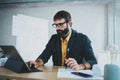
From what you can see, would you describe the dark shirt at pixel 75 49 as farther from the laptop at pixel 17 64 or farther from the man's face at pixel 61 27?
the laptop at pixel 17 64

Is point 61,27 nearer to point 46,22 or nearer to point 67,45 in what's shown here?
point 67,45

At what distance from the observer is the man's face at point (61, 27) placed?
1.90 m

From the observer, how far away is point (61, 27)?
195 cm

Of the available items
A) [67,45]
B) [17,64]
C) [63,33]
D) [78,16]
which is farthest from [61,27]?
[78,16]

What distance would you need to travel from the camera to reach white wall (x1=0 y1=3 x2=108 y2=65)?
10.8ft

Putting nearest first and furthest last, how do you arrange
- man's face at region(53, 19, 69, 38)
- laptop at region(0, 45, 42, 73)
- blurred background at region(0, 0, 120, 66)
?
laptop at region(0, 45, 42, 73) < man's face at region(53, 19, 69, 38) < blurred background at region(0, 0, 120, 66)

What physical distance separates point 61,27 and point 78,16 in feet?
5.12

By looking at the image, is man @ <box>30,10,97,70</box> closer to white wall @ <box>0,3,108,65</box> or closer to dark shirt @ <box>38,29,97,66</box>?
dark shirt @ <box>38,29,97,66</box>

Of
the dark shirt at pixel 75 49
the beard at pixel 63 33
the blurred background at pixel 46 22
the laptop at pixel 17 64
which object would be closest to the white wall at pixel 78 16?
the blurred background at pixel 46 22

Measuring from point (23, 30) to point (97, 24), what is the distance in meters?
1.49

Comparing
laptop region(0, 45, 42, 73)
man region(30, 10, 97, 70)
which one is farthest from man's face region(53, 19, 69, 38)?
laptop region(0, 45, 42, 73)

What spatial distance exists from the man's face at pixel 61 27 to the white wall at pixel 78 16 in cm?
143

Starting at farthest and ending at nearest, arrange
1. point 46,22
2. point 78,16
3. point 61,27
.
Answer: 1. point 46,22
2. point 78,16
3. point 61,27

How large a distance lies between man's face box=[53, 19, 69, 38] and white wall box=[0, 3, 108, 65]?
1431 mm
